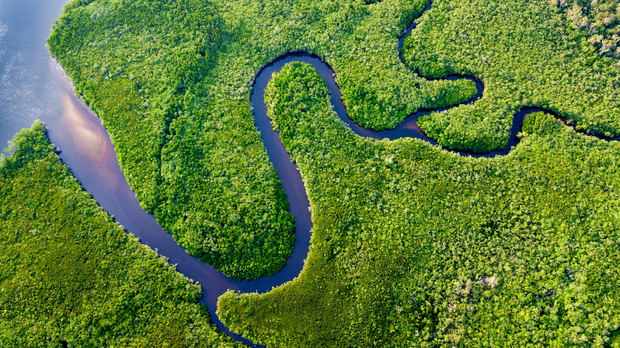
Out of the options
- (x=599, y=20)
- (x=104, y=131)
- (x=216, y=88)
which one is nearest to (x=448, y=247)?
(x=216, y=88)

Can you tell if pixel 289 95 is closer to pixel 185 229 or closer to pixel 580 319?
pixel 185 229

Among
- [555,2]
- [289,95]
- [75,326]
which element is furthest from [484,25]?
[75,326]

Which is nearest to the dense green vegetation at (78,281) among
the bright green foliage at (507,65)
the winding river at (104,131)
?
the winding river at (104,131)

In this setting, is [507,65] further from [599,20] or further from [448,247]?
[448,247]

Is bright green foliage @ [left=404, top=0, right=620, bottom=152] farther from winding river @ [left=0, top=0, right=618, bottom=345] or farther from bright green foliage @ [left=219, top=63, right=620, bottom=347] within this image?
bright green foliage @ [left=219, top=63, right=620, bottom=347]

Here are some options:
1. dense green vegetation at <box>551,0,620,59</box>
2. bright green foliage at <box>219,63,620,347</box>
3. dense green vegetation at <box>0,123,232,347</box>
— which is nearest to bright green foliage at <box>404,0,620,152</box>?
dense green vegetation at <box>551,0,620,59</box>

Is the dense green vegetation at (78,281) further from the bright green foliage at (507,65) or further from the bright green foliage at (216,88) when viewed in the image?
the bright green foliage at (507,65)
